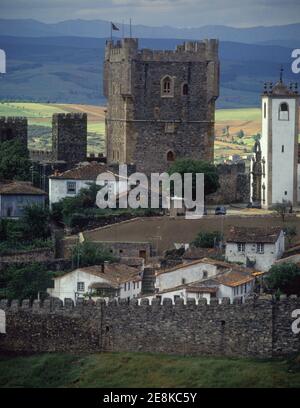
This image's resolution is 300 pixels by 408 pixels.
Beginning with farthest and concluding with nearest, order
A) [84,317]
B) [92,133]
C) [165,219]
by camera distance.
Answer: [92,133] < [165,219] < [84,317]

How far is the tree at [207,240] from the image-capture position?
191ft

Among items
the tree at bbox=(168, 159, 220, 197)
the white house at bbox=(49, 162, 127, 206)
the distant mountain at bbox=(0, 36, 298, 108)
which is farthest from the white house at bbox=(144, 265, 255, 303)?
the distant mountain at bbox=(0, 36, 298, 108)

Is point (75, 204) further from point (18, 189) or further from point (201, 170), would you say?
point (201, 170)

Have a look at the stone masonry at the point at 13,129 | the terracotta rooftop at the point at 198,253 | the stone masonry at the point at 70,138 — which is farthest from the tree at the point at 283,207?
the stone masonry at the point at 13,129

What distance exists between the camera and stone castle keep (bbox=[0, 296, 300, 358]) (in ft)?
157

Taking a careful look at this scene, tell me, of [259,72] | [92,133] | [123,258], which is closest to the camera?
[123,258]

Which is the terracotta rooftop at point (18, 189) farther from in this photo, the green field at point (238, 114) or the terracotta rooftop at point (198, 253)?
the green field at point (238, 114)

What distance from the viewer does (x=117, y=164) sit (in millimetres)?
68250

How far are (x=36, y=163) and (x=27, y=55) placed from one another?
62404 millimetres

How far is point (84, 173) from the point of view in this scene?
212 ft

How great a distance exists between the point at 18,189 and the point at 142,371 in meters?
16.2

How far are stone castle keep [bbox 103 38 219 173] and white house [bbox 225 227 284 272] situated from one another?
12.9 m

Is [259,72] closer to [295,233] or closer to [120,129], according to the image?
[120,129]
